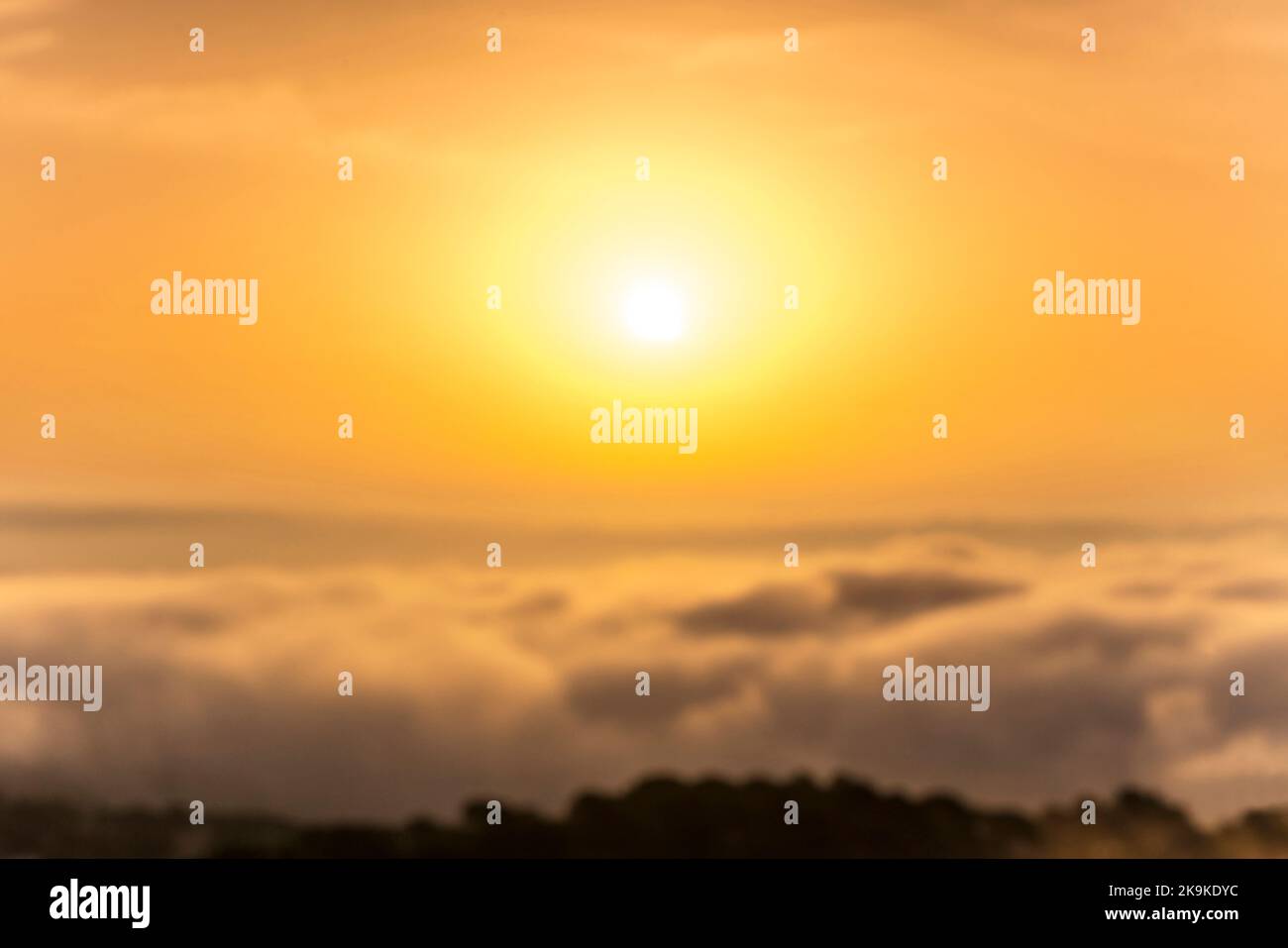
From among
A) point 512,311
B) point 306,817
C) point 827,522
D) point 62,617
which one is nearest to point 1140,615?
point 827,522

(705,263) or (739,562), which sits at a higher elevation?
→ (705,263)

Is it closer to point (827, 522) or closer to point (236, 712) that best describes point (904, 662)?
point (827, 522)

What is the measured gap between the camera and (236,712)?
859 centimetres

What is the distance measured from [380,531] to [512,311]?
4.97 feet

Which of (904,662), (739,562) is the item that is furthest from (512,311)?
(904,662)

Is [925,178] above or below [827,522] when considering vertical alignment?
above

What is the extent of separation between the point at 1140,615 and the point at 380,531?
449 cm

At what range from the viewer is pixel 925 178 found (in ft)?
28.3

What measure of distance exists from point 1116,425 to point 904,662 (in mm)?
1868

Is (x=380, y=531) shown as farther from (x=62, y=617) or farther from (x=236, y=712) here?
(x=62, y=617)
